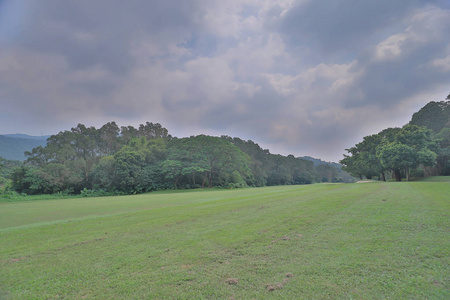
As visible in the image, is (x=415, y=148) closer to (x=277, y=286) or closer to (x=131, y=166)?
(x=277, y=286)

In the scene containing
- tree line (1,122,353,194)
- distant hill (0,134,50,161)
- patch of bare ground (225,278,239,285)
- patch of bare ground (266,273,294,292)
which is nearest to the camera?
patch of bare ground (266,273,294,292)

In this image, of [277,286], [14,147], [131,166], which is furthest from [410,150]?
[14,147]

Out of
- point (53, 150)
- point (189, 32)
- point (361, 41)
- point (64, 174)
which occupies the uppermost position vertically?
point (189, 32)

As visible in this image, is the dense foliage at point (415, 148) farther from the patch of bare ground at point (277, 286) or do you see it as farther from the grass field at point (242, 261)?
the patch of bare ground at point (277, 286)

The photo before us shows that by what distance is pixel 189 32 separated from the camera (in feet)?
71.3

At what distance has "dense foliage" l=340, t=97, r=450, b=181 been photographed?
33.1 metres

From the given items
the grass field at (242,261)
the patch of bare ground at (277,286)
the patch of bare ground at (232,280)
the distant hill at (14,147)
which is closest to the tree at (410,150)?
the grass field at (242,261)

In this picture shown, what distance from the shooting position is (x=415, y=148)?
3441 centimetres

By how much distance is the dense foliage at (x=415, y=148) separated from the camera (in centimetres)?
3306

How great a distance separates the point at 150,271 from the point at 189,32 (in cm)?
2398

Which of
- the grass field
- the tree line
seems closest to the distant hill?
the tree line

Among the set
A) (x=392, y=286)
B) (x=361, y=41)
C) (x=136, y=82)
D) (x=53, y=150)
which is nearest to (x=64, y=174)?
(x=53, y=150)

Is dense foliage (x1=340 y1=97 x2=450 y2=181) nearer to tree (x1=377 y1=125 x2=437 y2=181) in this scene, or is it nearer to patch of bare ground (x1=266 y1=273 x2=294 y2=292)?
tree (x1=377 y1=125 x2=437 y2=181)

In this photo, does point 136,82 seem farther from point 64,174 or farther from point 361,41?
point 361,41
